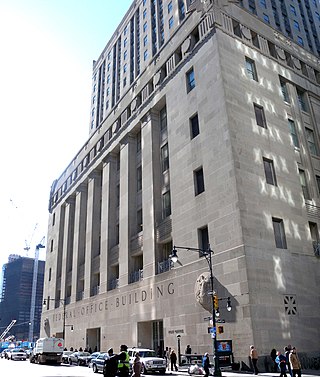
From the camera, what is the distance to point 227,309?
26.7 m

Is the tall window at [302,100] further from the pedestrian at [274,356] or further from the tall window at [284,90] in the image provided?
the pedestrian at [274,356]

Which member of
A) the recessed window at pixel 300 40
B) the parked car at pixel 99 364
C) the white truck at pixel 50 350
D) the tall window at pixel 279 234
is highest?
the recessed window at pixel 300 40

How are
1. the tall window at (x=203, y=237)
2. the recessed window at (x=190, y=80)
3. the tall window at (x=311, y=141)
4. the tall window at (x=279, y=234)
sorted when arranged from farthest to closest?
the tall window at (x=311, y=141) → the recessed window at (x=190, y=80) → the tall window at (x=203, y=237) → the tall window at (x=279, y=234)

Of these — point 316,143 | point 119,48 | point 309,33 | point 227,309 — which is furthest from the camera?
point 119,48

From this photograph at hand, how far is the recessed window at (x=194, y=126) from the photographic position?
35.8m

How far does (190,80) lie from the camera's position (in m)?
38.4

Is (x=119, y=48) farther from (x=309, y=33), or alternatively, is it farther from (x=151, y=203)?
(x=151, y=203)

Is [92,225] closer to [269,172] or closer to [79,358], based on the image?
[79,358]

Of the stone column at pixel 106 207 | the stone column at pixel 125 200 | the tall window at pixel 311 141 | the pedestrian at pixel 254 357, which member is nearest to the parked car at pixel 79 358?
the stone column at pixel 125 200

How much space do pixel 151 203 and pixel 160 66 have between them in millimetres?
16784

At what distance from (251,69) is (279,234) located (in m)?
16.9

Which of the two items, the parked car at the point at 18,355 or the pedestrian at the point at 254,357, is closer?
the pedestrian at the point at 254,357

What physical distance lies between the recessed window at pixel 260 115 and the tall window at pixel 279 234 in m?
9.20

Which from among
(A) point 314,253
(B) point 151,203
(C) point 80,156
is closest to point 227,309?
(A) point 314,253
